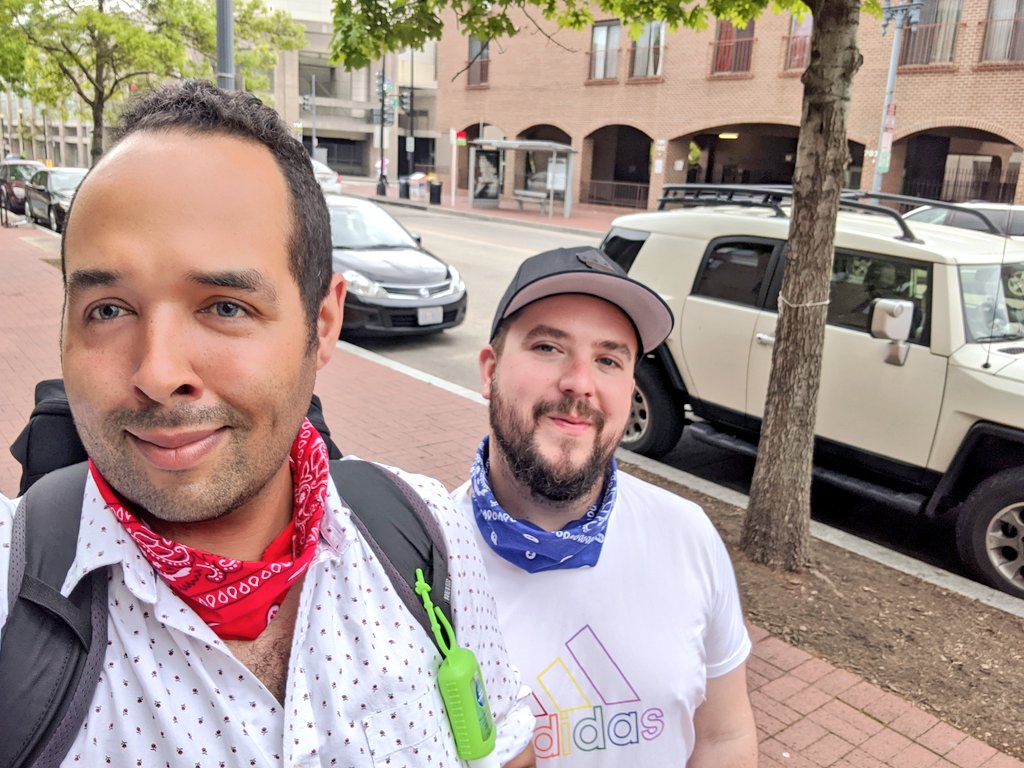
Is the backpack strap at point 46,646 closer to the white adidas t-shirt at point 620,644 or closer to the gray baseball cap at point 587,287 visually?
the white adidas t-shirt at point 620,644

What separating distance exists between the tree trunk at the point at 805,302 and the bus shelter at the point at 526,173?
26.9 m

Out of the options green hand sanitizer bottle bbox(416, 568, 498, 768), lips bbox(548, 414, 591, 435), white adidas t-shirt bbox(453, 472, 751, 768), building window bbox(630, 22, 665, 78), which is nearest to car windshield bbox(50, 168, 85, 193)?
building window bbox(630, 22, 665, 78)

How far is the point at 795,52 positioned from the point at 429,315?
73.8ft

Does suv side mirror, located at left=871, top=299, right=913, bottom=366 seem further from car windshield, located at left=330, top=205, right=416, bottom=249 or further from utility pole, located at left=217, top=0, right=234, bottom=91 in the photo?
car windshield, located at left=330, top=205, right=416, bottom=249

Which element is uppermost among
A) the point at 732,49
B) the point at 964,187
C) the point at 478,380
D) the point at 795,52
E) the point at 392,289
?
the point at 732,49

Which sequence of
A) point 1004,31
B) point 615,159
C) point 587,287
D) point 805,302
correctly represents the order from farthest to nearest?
point 615,159 → point 1004,31 → point 805,302 → point 587,287

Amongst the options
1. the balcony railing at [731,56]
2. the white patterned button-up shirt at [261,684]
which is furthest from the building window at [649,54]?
the white patterned button-up shirt at [261,684]

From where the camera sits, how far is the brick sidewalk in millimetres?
3322

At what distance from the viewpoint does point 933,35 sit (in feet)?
80.4

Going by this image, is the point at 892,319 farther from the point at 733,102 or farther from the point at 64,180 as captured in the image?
the point at 733,102

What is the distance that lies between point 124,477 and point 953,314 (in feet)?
15.9

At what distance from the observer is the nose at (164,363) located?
1.07 m

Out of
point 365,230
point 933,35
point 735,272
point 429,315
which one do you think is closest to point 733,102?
point 933,35

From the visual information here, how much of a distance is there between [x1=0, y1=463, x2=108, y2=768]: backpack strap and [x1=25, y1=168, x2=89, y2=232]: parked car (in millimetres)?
22021
